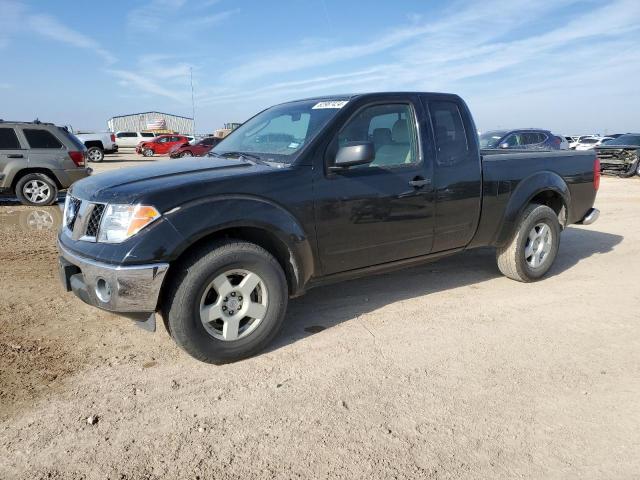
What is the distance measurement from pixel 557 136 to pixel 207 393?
49.0ft

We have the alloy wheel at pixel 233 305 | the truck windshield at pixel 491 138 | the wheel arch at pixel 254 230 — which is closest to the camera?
the wheel arch at pixel 254 230

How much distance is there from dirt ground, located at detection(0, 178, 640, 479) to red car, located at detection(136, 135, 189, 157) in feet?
103

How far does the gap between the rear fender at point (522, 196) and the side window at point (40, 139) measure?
30.3 ft

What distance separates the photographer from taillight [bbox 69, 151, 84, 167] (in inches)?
401

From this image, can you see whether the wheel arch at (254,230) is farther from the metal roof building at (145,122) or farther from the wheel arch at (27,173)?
the metal roof building at (145,122)

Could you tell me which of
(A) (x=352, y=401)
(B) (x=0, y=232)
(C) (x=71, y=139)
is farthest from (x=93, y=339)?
(C) (x=71, y=139)

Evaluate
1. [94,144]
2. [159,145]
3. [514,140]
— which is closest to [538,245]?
[514,140]

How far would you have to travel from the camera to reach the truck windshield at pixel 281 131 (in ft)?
12.3

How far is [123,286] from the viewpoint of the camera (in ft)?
9.59

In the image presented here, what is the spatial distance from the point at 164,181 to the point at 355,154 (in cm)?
133

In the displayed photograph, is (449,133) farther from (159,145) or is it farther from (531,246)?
(159,145)

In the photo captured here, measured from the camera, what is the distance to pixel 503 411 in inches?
110

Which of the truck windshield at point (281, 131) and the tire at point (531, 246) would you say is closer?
the truck windshield at point (281, 131)

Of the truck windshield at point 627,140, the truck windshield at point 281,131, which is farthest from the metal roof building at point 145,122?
the truck windshield at point 281,131
